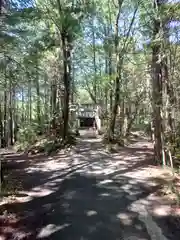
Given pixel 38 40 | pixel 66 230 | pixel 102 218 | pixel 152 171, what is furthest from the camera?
pixel 38 40

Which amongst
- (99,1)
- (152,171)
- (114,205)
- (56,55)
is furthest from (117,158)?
(99,1)

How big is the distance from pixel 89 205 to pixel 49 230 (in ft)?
4.44

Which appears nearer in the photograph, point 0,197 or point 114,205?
point 114,205

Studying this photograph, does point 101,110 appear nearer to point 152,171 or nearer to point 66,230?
point 152,171

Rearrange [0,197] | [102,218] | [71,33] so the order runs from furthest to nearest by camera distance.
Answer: [71,33], [0,197], [102,218]

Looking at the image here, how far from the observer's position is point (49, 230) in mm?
4629

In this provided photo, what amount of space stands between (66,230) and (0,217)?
156 centimetres

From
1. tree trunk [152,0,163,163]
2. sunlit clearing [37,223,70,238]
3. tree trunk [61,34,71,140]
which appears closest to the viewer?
sunlit clearing [37,223,70,238]

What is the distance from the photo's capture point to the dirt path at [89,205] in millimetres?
4574

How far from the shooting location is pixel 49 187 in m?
7.27

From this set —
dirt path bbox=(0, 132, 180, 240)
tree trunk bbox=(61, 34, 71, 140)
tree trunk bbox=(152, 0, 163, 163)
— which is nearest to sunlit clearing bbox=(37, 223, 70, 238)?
dirt path bbox=(0, 132, 180, 240)

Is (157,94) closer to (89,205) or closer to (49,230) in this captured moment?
(89,205)

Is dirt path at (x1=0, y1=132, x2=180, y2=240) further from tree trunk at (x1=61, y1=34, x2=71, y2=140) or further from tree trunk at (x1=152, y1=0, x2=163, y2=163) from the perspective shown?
tree trunk at (x1=61, y1=34, x2=71, y2=140)

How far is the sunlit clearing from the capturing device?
4477mm
